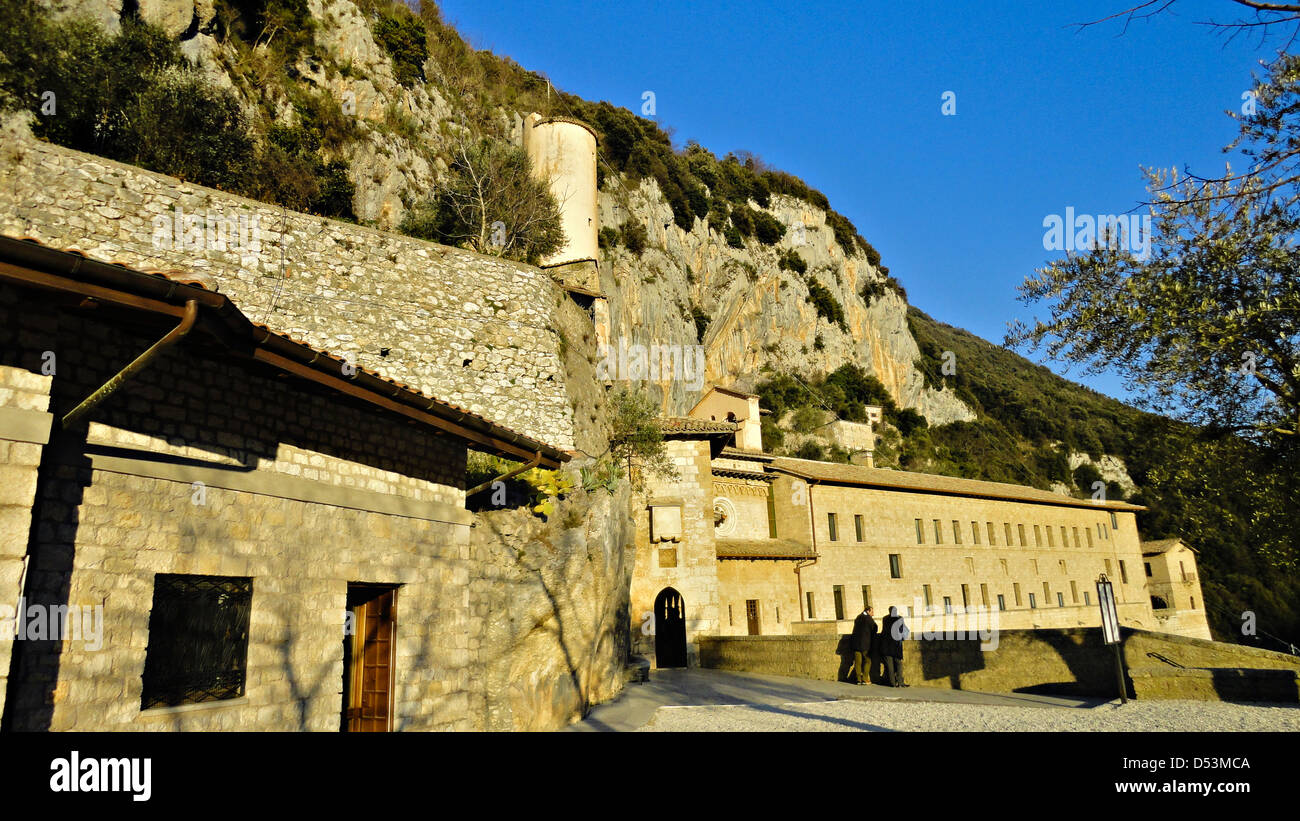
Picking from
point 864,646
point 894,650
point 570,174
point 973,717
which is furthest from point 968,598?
point 973,717

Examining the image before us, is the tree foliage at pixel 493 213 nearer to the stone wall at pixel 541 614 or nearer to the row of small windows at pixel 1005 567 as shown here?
Answer: the stone wall at pixel 541 614

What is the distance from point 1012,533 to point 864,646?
3329 cm

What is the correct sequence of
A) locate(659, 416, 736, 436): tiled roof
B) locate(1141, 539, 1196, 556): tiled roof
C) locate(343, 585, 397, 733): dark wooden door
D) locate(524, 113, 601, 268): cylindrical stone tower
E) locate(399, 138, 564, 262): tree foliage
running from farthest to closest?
locate(1141, 539, 1196, 556): tiled roof → locate(659, 416, 736, 436): tiled roof → locate(524, 113, 601, 268): cylindrical stone tower → locate(399, 138, 564, 262): tree foliage → locate(343, 585, 397, 733): dark wooden door

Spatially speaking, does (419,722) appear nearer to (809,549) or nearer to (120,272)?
(120,272)

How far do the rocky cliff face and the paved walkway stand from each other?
57.6 ft

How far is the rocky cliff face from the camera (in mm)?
24922

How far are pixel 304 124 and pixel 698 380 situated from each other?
34.4m

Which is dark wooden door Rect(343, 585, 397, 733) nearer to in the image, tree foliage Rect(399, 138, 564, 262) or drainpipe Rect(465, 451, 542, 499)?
drainpipe Rect(465, 451, 542, 499)

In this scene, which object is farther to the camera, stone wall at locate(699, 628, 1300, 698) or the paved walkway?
stone wall at locate(699, 628, 1300, 698)

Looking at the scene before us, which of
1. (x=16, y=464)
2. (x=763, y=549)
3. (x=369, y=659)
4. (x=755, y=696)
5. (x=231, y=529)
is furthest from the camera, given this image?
(x=763, y=549)

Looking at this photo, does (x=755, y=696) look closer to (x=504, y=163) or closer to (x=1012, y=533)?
(x=504, y=163)

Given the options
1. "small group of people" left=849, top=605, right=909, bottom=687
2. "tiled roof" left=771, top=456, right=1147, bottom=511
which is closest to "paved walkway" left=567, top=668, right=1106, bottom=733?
"small group of people" left=849, top=605, right=909, bottom=687

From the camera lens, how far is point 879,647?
648 inches
